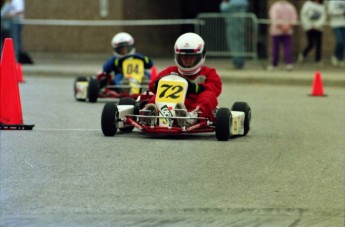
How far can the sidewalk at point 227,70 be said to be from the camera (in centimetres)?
2452

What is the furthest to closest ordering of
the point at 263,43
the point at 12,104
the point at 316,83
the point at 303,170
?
1. the point at 263,43
2. the point at 316,83
3. the point at 12,104
4. the point at 303,170

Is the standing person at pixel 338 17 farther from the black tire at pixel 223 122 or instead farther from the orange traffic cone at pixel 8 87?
the orange traffic cone at pixel 8 87

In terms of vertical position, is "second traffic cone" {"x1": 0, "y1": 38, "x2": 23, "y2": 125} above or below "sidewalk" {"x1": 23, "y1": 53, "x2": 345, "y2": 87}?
above

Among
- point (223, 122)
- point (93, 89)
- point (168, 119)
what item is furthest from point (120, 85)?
point (223, 122)

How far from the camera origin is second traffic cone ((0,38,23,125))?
1292 centimetres

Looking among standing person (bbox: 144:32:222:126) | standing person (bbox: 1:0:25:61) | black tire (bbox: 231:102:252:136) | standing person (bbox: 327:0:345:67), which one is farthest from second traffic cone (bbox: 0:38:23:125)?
standing person (bbox: 1:0:25:61)

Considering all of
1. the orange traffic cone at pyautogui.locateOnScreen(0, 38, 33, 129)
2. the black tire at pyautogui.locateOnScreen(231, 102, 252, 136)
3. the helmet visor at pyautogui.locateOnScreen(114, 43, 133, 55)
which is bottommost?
the black tire at pyautogui.locateOnScreen(231, 102, 252, 136)

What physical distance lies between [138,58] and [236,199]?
10.3 m

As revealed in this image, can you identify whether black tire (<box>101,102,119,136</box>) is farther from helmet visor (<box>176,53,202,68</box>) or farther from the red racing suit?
helmet visor (<box>176,53,202,68</box>)

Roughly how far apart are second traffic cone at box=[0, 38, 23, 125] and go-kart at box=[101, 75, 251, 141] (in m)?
1.01

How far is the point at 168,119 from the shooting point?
13047 mm

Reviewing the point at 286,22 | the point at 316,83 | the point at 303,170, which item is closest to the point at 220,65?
the point at 286,22

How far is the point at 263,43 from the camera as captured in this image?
32219 mm

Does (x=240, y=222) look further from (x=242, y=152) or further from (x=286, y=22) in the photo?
(x=286, y=22)
